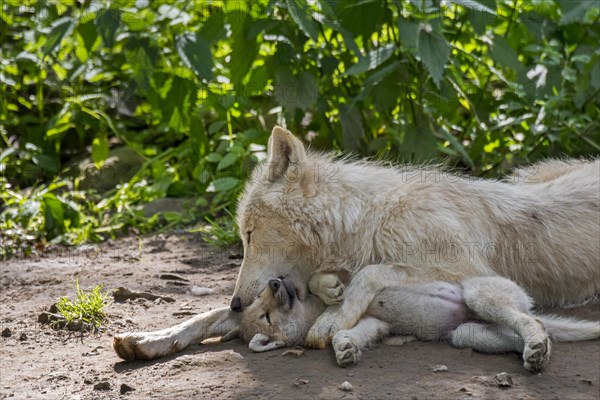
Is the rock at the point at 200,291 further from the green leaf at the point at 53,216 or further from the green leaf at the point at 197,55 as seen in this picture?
the green leaf at the point at 53,216

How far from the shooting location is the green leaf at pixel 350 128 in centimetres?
682

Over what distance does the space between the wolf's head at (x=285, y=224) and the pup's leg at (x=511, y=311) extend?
0.94m

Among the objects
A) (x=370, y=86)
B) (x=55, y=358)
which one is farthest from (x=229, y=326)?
(x=370, y=86)

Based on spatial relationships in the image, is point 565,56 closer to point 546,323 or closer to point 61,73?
point 546,323

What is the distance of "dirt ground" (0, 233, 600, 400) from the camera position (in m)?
3.74

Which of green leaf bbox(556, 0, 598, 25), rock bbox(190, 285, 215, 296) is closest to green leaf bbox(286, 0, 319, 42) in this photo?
green leaf bbox(556, 0, 598, 25)

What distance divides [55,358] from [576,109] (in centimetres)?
517

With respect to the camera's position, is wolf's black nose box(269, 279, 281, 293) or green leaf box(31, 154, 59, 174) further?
green leaf box(31, 154, 59, 174)

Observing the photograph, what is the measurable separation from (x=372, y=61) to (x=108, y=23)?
203 cm

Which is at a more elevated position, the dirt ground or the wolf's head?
the wolf's head

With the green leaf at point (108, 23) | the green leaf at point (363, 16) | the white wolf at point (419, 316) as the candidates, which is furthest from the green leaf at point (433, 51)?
the green leaf at point (108, 23)

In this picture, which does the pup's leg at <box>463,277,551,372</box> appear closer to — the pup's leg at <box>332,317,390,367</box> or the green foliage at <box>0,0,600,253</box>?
the pup's leg at <box>332,317,390,367</box>

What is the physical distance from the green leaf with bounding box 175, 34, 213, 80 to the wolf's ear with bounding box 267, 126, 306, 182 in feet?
4.65

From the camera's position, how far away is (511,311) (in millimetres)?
4160
